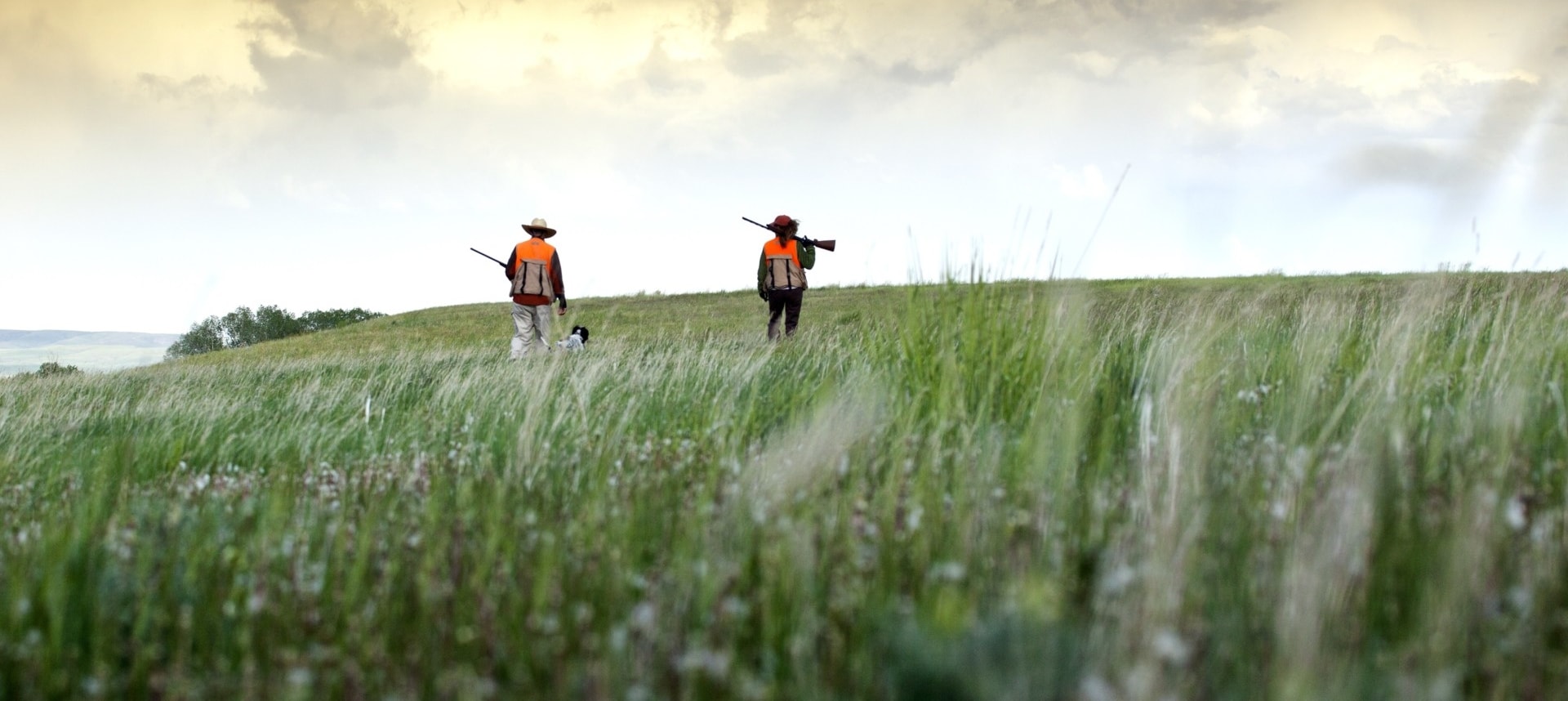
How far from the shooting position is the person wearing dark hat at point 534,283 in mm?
16406

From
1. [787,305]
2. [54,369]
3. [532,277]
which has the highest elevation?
[532,277]

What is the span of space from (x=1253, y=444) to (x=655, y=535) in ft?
8.14

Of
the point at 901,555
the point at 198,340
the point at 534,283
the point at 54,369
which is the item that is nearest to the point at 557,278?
the point at 534,283

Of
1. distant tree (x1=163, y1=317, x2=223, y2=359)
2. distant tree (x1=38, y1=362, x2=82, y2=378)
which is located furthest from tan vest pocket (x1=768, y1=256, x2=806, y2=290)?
distant tree (x1=163, y1=317, x2=223, y2=359)

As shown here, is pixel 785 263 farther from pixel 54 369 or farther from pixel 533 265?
pixel 54 369

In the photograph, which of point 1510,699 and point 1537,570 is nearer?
point 1510,699

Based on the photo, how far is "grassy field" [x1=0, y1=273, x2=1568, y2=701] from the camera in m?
2.06

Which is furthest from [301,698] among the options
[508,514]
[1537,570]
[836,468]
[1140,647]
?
[1537,570]

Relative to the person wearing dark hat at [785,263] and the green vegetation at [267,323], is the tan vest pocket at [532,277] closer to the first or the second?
A: the person wearing dark hat at [785,263]

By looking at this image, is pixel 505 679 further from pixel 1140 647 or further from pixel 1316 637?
pixel 1316 637

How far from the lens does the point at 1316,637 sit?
2.03 meters

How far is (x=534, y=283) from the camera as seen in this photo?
16438 mm

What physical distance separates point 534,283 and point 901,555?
47.9ft

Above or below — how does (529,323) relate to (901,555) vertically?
above
